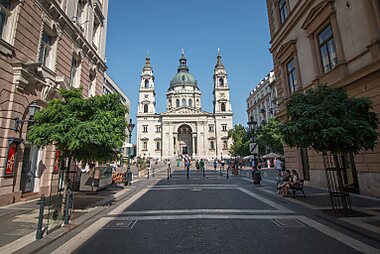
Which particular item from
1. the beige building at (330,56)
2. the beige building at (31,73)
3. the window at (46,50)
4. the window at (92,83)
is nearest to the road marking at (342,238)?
the beige building at (330,56)

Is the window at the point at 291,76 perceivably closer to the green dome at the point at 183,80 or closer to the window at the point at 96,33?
the window at the point at 96,33

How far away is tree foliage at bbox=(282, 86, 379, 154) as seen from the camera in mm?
6414

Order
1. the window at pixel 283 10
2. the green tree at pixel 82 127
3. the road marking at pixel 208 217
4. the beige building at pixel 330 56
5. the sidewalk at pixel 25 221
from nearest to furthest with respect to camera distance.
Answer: the sidewalk at pixel 25 221, the green tree at pixel 82 127, the road marking at pixel 208 217, the beige building at pixel 330 56, the window at pixel 283 10

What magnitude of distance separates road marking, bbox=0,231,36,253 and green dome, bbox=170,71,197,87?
84.8 meters

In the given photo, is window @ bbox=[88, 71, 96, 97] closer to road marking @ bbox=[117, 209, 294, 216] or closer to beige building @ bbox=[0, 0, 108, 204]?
beige building @ bbox=[0, 0, 108, 204]

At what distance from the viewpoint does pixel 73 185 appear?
41.0 feet

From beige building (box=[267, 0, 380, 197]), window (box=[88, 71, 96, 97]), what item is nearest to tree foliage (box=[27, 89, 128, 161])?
window (box=[88, 71, 96, 97])

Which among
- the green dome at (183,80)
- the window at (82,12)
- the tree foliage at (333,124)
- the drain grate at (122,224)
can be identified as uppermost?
the green dome at (183,80)

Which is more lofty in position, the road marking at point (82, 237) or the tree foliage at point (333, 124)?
the tree foliage at point (333, 124)

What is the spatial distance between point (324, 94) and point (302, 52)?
321 inches

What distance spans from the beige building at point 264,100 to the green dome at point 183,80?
29.1 metres

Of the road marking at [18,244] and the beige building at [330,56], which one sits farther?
the beige building at [330,56]

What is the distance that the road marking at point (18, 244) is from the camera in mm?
4277

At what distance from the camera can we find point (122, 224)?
6.18 metres
